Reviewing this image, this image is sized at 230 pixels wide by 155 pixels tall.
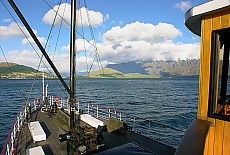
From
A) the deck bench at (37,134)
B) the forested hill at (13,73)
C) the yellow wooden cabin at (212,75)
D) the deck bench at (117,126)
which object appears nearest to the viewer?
the yellow wooden cabin at (212,75)

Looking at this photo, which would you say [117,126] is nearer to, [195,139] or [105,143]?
[105,143]

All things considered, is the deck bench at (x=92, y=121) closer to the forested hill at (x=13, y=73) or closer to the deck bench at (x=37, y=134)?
the deck bench at (x=37, y=134)

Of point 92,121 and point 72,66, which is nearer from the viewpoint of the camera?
point 72,66

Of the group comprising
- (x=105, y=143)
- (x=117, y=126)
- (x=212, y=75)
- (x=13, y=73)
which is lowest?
(x=105, y=143)

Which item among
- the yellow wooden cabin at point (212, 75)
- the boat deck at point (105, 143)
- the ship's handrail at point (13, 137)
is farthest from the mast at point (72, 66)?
the yellow wooden cabin at point (212, 75)

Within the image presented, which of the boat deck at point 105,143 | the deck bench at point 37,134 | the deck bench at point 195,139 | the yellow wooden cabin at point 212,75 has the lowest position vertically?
the boat deck at point 105,143

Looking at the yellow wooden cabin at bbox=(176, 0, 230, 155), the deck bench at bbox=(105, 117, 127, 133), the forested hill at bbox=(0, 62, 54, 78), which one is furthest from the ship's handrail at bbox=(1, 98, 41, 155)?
the yellow wooden cabin at bbox=(176, 0, 230, 155)

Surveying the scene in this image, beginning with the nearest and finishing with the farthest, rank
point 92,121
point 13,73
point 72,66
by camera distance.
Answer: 1. point 72,66
2. point 92,121
3. point 13,73

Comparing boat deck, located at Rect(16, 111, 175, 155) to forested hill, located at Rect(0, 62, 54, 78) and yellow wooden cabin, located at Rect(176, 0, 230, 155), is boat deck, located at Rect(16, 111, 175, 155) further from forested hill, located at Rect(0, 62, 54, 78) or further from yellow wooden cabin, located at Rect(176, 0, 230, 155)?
yellow wooden cabin, located at Rect(176, 0, 230, 155)

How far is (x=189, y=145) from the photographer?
86.0 inches

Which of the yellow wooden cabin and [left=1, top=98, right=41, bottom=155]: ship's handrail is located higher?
the yellow wooden cabin

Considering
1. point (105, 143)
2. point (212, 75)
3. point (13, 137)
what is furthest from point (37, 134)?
point (212, 75)

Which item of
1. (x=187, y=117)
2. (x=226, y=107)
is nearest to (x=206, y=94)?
A: (x=226, y=107)

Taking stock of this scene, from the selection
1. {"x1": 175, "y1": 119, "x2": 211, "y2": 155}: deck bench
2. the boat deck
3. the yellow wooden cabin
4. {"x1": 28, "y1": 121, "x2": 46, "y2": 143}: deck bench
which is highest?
the yellow wooden cabin
